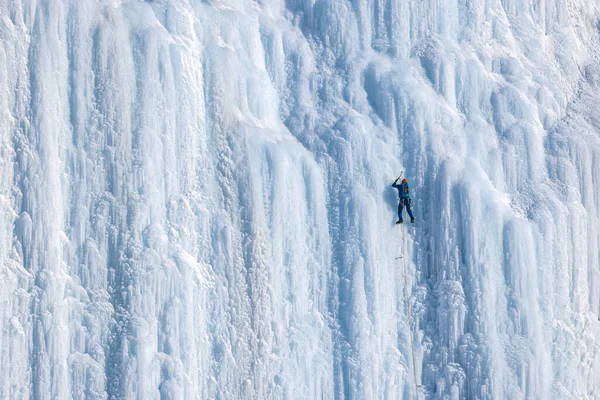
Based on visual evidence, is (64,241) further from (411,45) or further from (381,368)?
(411,45)

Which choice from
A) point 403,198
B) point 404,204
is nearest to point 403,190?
point 403,198

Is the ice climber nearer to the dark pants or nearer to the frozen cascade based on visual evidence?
the dark pants

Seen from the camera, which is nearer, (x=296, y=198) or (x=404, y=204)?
(x=296, y=198)

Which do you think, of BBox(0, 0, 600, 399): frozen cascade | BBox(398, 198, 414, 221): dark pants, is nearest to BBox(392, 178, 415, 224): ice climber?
BBox(398, 198, 414, 221): dark pants

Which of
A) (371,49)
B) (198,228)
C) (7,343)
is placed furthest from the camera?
(371,49)

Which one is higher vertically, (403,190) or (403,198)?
(403,190)

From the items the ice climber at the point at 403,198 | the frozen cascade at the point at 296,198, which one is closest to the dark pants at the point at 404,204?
the ice climber at the point at 403,198

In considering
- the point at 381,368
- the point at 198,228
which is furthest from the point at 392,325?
the point at 198,228

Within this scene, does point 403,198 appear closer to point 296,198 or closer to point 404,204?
point 404,204
